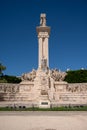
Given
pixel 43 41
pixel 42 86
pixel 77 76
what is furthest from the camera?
pixel 77 76

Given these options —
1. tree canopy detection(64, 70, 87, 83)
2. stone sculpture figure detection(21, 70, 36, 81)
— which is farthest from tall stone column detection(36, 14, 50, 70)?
tree canopy detection(64, 70, 87, 83)

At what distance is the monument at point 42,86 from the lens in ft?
122

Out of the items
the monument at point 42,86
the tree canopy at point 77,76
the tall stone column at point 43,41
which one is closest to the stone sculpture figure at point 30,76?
the monument at point 42,86

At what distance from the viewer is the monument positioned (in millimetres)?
37312

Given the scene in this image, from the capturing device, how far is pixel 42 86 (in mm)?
38938

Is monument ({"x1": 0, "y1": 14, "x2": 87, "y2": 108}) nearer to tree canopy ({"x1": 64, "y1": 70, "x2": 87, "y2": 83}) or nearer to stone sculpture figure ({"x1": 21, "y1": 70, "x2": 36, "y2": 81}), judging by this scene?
stone sculpture figure ({"x1": 21, "y1": 70, "x2": 36, "y2": 81})

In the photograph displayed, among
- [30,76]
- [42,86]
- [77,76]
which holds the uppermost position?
[77,76]

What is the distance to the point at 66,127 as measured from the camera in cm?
1168

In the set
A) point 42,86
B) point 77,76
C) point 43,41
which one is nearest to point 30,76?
point 42,86

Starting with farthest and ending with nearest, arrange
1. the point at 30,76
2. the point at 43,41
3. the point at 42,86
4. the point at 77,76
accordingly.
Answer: the point at 77,76
the point at 43,41
the point at 30,76
the point at 42,86

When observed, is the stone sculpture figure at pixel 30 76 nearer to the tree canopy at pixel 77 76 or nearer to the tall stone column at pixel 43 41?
the tall stone column at pixel 43 41

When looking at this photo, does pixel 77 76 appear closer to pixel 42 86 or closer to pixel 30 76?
pixel 30 76

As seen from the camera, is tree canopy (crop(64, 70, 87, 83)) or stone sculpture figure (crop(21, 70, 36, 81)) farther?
tree canopy (crop(64, 70, 87, 83))

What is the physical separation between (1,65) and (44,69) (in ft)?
60.3
